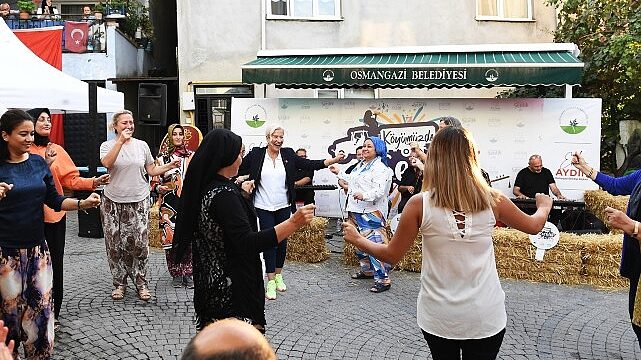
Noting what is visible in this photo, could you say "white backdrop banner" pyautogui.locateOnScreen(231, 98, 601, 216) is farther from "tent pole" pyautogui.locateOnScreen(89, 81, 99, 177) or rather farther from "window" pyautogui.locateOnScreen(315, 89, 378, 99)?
"window" pyautogui.locateOnScreen(315, 89, 378, 99)

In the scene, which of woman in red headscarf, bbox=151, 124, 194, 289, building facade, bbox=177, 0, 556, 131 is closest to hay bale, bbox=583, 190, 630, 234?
building facade, bbox=177, 0, 556, 131

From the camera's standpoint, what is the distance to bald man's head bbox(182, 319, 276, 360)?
5.04 ft

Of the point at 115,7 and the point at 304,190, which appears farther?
the point at 115,7

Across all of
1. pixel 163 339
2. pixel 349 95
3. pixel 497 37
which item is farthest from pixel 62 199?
pixel 497 37

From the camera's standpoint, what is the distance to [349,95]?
50.0 feet

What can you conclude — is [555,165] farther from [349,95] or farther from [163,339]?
A: [163,339]

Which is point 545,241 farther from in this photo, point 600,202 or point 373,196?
point 600,202

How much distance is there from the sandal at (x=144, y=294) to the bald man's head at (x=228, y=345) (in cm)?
525

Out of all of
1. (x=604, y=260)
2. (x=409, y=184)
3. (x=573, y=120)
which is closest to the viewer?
(x=604, y=260)

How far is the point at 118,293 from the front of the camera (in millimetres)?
6645

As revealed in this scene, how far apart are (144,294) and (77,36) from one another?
472 inches

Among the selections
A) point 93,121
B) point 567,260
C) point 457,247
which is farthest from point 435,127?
point 457,247

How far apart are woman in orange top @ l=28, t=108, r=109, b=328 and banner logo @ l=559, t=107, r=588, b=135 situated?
794 cm

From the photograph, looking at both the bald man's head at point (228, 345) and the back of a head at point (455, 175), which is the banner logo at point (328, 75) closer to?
the back of a head at point (455, 175)
